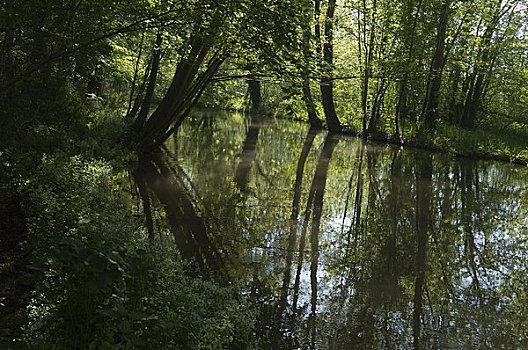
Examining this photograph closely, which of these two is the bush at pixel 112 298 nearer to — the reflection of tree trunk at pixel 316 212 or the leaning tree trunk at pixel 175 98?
the reflection of tree trunk at pixel 316 212

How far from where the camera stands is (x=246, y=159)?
17.3 m

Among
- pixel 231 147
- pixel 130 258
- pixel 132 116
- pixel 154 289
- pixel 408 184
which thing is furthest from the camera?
pixel 231 147

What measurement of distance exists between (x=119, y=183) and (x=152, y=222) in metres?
2.87

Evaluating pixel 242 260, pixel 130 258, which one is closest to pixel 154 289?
pixel 130 258

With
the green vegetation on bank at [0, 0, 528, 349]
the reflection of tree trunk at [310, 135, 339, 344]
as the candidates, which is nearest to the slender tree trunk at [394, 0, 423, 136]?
the green vegetation on bank at [0, 0, 528, 349]

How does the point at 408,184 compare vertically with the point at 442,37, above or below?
below

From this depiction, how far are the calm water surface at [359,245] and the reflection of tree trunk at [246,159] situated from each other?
0.08 meters

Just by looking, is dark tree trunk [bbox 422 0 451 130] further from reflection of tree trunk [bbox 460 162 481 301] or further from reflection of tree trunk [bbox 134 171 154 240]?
reflection of tree trunk [bbox 134 171 154 240]

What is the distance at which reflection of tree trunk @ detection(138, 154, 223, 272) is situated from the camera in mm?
7480

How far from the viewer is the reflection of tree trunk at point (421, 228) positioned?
5.99 meters

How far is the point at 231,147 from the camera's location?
66.4ft

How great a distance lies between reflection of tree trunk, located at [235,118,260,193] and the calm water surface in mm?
77

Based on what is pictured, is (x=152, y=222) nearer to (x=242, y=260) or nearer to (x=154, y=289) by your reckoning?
(x=242, y=260)

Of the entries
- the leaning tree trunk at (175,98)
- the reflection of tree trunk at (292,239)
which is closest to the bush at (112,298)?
the reflection of tree trunk at (292,239)
